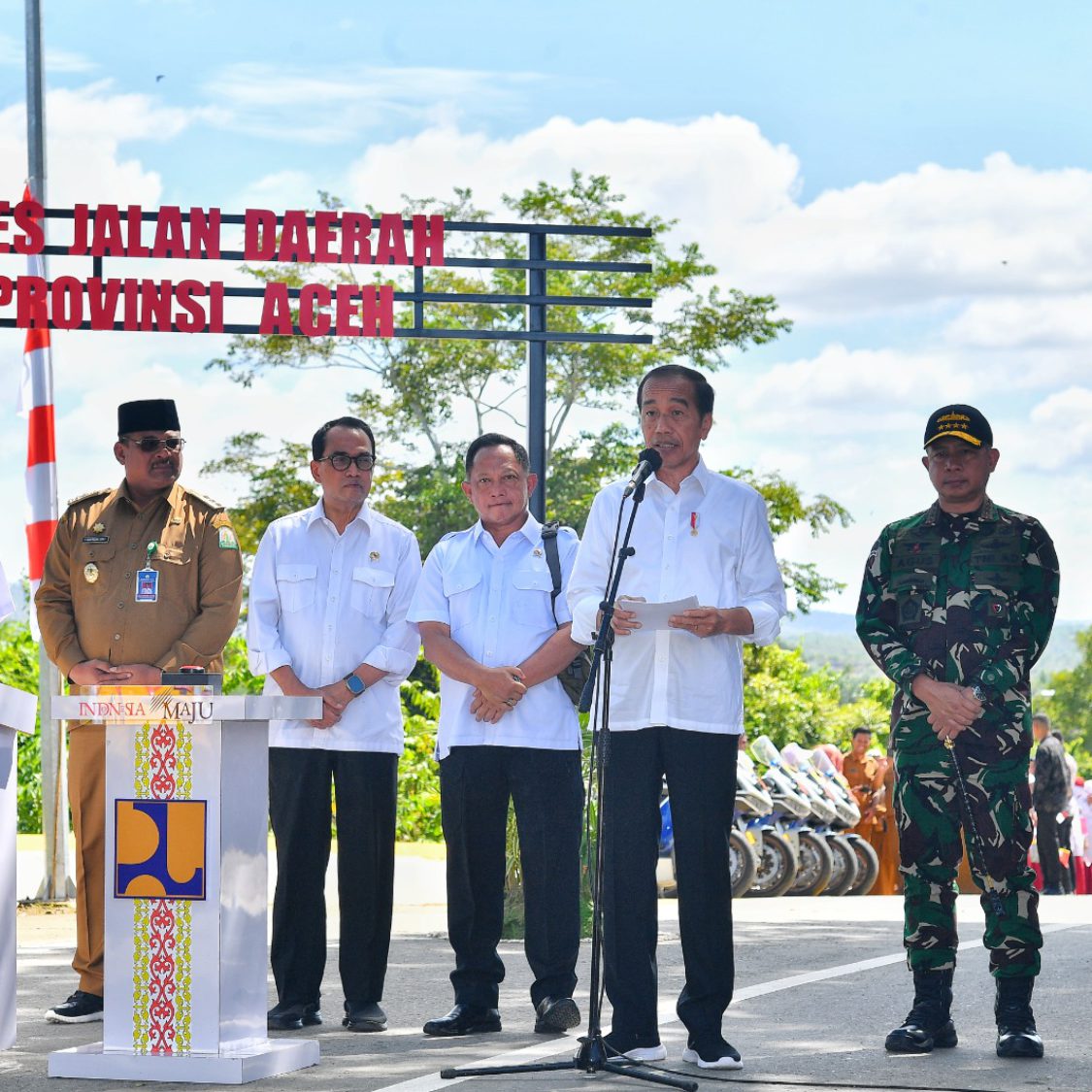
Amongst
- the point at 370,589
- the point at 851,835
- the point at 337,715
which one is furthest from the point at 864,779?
the point at 337,715

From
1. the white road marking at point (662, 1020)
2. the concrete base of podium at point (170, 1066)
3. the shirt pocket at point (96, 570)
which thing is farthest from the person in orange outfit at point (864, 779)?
the concrete base of podium at point (170, 1066)

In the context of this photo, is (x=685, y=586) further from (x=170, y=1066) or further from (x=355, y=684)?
(x=170, y=1066)

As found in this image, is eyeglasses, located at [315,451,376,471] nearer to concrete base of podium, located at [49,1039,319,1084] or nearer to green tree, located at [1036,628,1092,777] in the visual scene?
concrete base of podium, located at [49,1039,319,1084]

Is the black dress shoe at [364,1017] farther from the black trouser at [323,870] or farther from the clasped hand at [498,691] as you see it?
the clasped hand at [498,691]

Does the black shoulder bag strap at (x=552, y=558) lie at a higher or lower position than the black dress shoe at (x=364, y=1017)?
higher

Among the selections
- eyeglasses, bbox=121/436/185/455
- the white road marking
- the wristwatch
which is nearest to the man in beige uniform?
eyeglasses, bbox=121/436/185/455

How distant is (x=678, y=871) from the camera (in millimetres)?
6281

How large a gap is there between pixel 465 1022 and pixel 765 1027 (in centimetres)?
112

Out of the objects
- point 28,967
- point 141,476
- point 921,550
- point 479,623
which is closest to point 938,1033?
point 921,550

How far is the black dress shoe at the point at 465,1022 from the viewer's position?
691 cm

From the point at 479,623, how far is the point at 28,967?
3.51 metres

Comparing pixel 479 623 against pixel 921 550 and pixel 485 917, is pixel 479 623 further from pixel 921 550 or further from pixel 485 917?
pixel 921 550

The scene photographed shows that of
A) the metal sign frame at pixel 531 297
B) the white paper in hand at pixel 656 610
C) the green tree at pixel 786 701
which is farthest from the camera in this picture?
the green tree at pixel 786 701

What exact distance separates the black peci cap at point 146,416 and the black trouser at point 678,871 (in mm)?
2371
